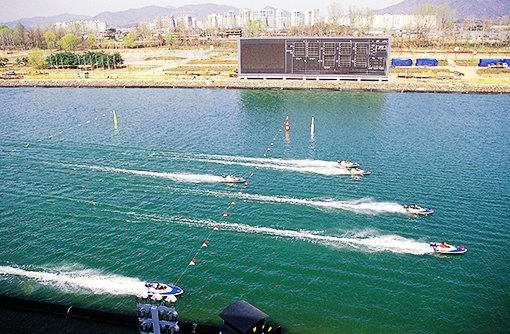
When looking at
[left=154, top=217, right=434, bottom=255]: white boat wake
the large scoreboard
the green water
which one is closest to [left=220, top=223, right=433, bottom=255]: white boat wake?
[left=154, top=217, right=434, bottom=255]: white boat wake

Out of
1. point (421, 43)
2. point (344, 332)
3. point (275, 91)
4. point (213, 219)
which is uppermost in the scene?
point (421, 43)

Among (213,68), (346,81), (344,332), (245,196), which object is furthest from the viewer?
(213,68)

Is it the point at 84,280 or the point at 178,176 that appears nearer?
the point at 84,280

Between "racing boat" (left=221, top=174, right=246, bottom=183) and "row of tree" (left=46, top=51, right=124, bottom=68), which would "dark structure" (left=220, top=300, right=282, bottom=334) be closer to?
"racing boat" (left=221, top=174, right=246, bottom=183)

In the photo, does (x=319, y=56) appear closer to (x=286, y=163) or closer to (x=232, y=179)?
(x=286, y=163)

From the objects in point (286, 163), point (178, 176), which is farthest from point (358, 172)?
point (178, 176)

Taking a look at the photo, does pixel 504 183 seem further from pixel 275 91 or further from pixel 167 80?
pixel 167 80

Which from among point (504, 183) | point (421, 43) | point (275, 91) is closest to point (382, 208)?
point (504, 183)
